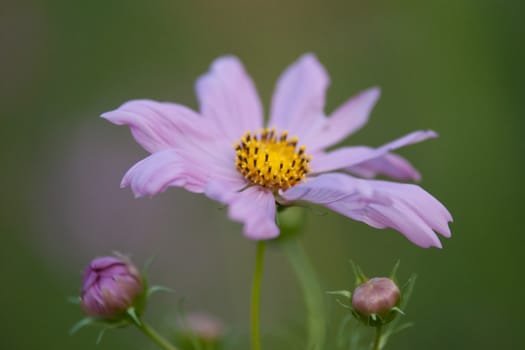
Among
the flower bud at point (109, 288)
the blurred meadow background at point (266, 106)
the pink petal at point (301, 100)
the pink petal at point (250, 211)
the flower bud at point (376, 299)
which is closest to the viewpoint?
the pink petal at point (250, 211)

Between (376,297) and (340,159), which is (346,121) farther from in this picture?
(376,297)

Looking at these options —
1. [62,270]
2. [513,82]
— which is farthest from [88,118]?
[513,82]

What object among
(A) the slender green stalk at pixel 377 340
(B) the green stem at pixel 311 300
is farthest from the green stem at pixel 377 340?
(B) the green stem at pixel 311 300

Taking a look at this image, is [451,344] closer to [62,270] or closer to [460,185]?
[460,185]

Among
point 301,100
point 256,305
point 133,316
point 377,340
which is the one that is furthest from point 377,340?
point 301,100

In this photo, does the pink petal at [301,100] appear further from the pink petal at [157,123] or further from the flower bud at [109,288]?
the flower bud at [109,288]
